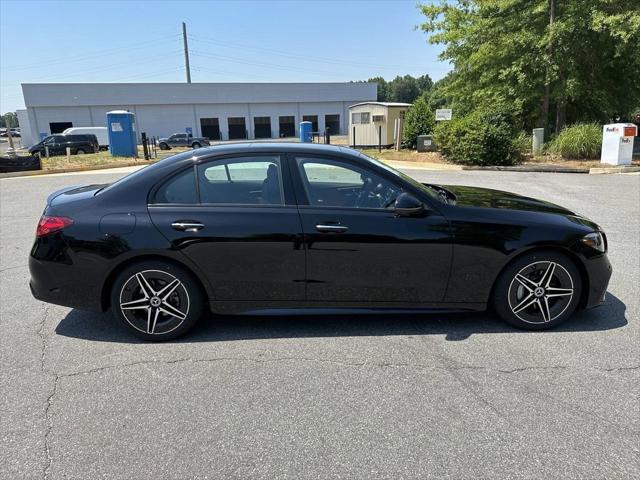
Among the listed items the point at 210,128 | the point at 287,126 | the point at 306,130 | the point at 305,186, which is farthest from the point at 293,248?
the point at 287,126

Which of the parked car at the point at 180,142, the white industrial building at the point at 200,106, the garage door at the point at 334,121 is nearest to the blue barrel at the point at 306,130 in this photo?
the parked car at the point at 180,142

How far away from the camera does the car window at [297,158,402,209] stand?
3758mm

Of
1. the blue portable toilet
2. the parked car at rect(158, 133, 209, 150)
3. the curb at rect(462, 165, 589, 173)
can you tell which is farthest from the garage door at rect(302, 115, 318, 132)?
the curb at rect(462, 165, 589, 173)

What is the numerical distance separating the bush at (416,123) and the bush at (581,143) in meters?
6.46

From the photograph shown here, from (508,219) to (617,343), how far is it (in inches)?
49.3

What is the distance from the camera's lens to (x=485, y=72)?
70.6 feet

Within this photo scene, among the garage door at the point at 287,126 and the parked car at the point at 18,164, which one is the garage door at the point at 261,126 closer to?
the garage door at the point at 287,126

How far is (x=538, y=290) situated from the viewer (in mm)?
3781

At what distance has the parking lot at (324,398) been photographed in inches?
94.9

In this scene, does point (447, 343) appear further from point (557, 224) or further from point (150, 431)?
point (150, 431)

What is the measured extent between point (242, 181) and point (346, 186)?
0.87m

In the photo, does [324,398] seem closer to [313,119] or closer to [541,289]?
[541,289]

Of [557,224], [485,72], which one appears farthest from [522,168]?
[557,224]

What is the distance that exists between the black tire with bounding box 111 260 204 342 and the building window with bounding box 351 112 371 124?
24.0 metres
